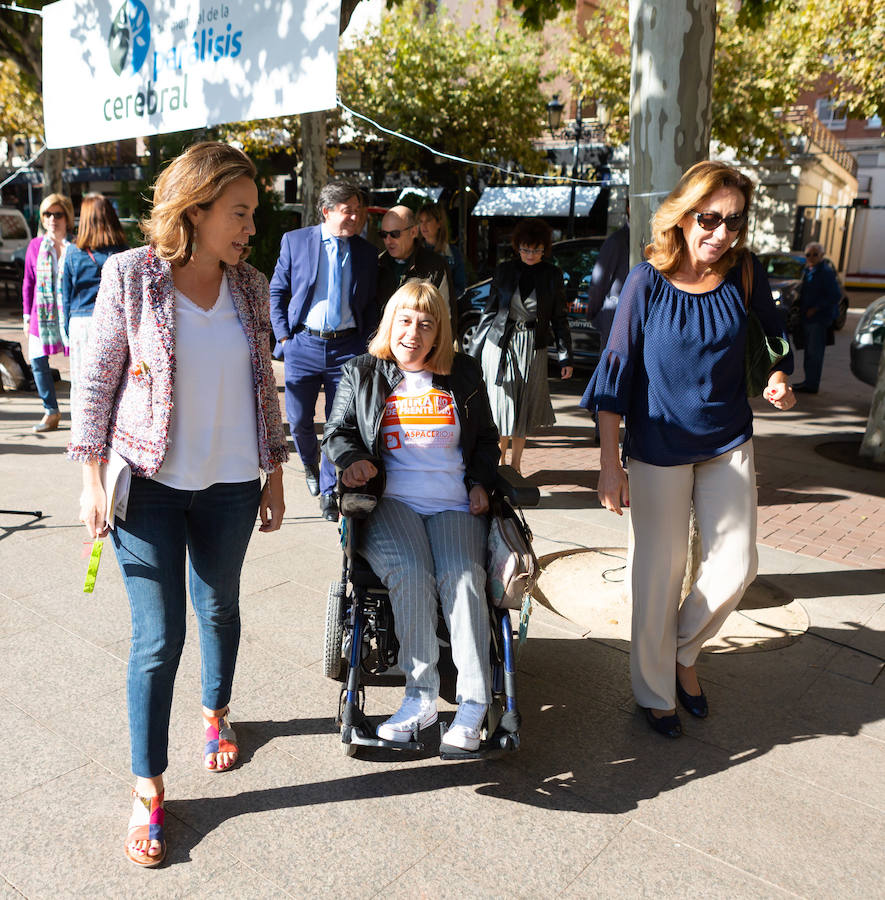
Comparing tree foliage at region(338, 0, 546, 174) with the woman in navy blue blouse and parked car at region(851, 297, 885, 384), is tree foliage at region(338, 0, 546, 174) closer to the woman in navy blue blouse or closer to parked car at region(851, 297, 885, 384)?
parked car at region(851, 297, 885, 384)

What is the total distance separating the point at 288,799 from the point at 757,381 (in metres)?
2.13

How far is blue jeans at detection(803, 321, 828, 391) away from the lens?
421 inches

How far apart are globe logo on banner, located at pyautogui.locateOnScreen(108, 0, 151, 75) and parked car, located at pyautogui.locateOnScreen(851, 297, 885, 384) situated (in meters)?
7.40

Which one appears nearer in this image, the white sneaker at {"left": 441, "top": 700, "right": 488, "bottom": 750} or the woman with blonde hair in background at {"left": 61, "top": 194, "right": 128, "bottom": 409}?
the white sneaker at {"left": 441, "top": 700, "right": 488, "bottom": 750}

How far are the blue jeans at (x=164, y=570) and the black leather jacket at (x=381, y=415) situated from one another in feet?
2.11

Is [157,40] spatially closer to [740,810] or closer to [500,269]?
[500,269]

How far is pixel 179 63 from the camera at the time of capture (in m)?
5.34

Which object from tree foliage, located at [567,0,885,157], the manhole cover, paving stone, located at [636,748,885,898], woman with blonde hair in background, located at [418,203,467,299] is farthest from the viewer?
A: tree foliage, located at [567,0,885,157]

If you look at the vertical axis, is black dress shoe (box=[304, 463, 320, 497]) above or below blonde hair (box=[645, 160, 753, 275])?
below

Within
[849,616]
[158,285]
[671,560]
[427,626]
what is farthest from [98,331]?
[849,616]

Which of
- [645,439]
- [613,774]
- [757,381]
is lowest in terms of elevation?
[613,774]

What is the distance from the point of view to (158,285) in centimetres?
237

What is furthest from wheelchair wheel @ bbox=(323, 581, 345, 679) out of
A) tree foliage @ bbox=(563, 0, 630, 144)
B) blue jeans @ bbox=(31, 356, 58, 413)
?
tree foliage @ bbox=(563, 0, 630, 144)

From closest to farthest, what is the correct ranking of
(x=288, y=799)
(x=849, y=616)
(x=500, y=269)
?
(x=288, y=799) < (x=849, y=616) < (x=500, y=269)
